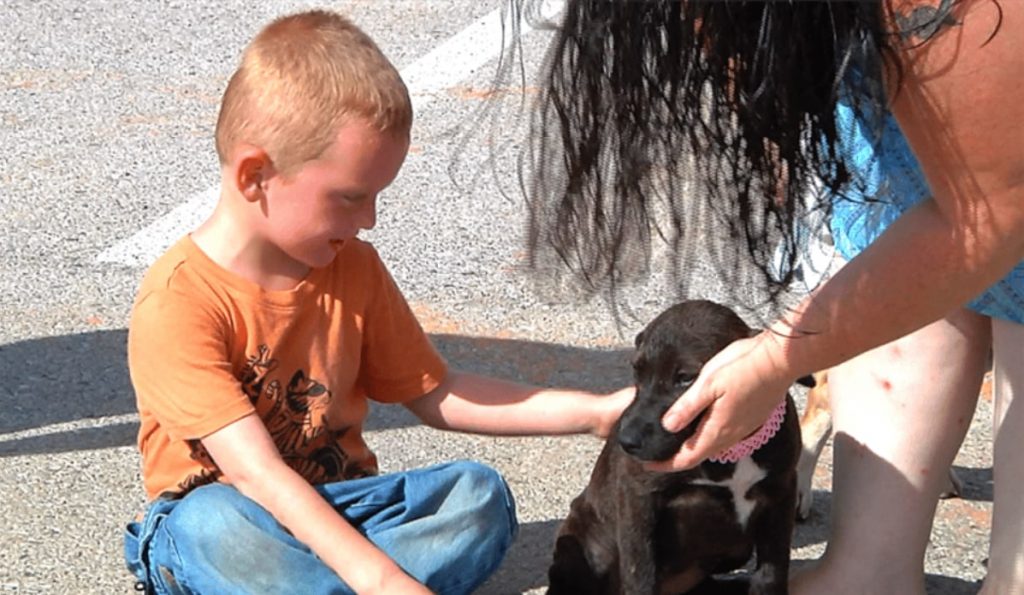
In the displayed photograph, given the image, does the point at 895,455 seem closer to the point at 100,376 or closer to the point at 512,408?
the point at 512,408

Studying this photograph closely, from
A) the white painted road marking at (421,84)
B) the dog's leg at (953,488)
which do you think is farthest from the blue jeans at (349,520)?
the white painted road marking at (421,84)

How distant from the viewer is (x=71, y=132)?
22.2 ft

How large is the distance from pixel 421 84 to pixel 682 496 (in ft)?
13.9

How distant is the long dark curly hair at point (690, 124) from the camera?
2246 millimetres

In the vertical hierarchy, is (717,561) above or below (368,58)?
below

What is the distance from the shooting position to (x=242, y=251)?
126 inches

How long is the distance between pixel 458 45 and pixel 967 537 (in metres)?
4.35

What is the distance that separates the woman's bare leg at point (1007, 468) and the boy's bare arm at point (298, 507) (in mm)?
1117

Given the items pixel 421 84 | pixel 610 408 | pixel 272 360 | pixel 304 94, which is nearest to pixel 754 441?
pixel 610 408

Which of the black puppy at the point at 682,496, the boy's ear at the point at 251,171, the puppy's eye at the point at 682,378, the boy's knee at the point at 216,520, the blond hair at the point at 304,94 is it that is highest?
the blond hair at the point at 304,94

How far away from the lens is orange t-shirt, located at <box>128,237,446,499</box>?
3.10 m

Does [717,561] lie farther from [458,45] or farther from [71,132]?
[458,45]

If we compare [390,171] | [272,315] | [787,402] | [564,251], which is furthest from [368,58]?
[787,402]

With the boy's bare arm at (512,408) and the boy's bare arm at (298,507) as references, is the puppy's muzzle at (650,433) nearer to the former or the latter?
the boy's bare arm at (512,408)
